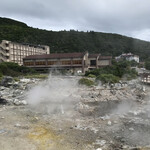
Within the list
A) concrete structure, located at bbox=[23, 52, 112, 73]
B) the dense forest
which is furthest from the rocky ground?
the dense forest

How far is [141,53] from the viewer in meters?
50.3

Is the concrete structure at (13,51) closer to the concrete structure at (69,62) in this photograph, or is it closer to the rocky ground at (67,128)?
the concrete structure at (69,62)

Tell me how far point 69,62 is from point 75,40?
35.4 metres

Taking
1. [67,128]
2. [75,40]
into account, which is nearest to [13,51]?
[75,40]

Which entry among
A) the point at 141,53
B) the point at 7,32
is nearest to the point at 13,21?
the point at 7,32

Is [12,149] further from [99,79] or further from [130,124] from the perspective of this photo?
[99,79]

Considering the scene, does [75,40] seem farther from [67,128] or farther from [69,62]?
[67,128]

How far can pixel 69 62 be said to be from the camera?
113 ft

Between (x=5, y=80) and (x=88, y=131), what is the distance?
14486mm

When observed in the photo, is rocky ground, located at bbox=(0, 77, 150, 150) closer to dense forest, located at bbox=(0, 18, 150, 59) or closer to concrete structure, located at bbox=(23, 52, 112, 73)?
concrete structure, located at bbox=(23, 52, 112, 73)

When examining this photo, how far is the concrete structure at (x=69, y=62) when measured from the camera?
33.9 metres

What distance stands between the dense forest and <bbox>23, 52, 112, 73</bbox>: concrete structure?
75.6ft

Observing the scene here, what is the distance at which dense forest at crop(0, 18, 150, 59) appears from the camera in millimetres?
60656

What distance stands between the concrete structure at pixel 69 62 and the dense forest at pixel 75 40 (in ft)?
75.6
